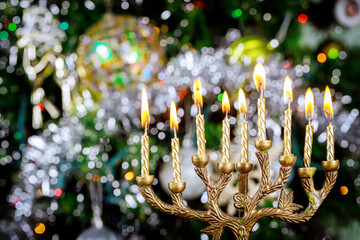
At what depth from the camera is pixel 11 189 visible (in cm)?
143

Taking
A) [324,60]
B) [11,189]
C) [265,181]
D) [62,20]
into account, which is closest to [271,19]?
[324,60]

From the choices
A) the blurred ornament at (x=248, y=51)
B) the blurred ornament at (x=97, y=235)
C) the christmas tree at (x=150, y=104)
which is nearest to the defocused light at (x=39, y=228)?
the christmas tree at (x=150, y=104)

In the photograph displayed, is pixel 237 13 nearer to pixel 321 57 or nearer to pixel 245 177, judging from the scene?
pixel 321 57

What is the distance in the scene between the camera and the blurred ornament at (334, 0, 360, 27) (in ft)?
4.23

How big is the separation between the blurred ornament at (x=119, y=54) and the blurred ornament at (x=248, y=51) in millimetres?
275

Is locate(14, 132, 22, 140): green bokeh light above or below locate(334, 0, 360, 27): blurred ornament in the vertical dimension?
below

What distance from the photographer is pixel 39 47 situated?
1403mm

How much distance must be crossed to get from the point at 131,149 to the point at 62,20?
1.81 ft

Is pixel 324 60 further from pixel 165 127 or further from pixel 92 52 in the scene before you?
pixel 92 52

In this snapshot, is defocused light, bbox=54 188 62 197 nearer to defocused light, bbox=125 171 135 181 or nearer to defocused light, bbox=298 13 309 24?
defocused light, bbox=125 171 135 181

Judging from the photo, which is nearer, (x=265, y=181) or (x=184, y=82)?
(x=265, y=181)

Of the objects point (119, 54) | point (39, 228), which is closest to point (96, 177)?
point (39, 228)

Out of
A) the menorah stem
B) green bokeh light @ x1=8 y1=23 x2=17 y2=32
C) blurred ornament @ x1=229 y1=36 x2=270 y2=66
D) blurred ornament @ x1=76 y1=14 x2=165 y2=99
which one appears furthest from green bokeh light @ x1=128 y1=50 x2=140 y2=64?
the menorah stem

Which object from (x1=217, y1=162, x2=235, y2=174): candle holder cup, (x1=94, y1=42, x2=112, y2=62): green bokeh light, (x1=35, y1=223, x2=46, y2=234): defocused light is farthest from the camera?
(x1=35, y1=223, x2=46, y2=234): defocused light
